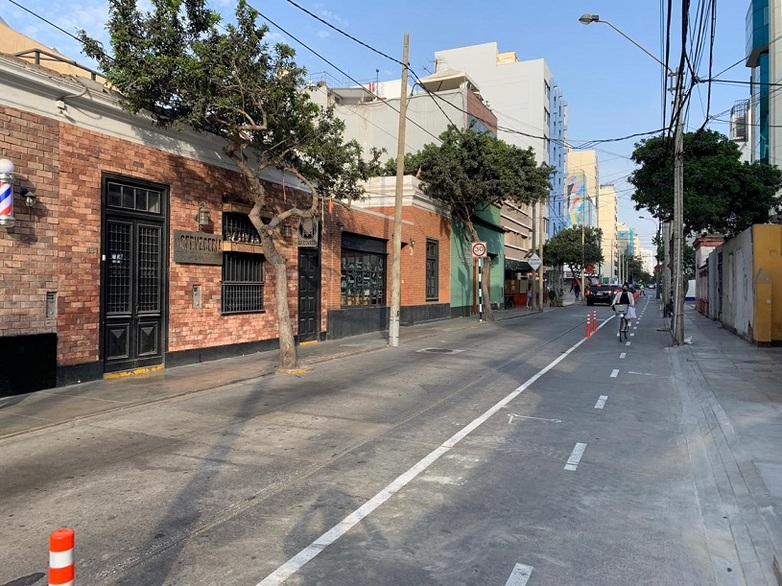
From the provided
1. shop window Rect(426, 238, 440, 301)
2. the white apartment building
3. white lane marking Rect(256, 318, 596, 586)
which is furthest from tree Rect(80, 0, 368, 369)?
the white apartment building

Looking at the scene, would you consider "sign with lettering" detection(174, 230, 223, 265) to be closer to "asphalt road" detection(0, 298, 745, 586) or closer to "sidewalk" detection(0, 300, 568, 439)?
"sidewalk" detection(0, 300, 568, 439)

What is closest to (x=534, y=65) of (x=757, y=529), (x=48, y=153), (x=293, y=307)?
A: (x=293, y=307)

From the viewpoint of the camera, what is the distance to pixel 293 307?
17.0 metres

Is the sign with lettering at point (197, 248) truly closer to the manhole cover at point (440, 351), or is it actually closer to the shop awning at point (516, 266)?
the manhole cover at point (440, 351)

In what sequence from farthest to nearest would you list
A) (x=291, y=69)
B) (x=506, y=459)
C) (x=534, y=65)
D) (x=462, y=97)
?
(x=534, y=65) < (x=462, y=97) < (x=291, y=69) < (x=506, y=459)

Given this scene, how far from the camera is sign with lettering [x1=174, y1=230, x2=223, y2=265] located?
12.8 metres

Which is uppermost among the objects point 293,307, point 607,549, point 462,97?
point 462,97

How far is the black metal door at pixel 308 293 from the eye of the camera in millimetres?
17531

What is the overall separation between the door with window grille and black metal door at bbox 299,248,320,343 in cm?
545

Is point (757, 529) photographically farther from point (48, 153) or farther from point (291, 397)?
point (48, 153)

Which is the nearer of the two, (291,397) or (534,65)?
(291,397)

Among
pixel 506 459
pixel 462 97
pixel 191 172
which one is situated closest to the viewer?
pixel 506 459

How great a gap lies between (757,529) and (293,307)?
13.7 meters

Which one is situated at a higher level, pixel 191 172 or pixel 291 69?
pixel 291 69
